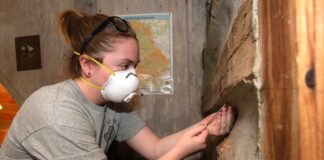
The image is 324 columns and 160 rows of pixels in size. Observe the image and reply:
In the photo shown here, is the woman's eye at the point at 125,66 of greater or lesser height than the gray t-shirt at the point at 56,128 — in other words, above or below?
above

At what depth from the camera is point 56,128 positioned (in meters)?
1.06

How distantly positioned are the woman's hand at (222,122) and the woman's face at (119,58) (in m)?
0.35

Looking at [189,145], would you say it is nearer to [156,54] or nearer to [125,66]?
[125,66]

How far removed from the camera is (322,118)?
1.50 ft

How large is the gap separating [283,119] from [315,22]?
148mm

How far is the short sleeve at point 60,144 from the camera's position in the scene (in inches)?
41.9

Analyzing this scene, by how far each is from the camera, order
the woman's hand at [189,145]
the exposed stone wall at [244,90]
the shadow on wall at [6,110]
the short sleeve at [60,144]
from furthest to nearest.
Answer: the shadow on wall at [6,110]
the woman's hand at [189,145]
the short sleeve at [60,144]
the exposed stone wall at [244,90]

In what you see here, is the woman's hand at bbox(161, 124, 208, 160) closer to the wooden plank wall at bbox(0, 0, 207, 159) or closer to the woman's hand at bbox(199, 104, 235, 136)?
the woman's hand at bbox(199, 104, 235, 136)

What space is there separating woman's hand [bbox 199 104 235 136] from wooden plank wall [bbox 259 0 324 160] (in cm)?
54

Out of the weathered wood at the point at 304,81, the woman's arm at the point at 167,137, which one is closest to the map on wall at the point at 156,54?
the woman's arm at the point at 167,137

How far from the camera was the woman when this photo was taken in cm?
108

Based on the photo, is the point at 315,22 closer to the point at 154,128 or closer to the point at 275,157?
the point at 275,157

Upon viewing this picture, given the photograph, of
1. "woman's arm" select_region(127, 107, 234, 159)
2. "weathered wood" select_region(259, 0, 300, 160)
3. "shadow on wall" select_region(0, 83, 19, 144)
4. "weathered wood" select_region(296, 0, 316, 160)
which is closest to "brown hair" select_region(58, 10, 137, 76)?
"woman's arm" select_region(127, 107, 234, 159)

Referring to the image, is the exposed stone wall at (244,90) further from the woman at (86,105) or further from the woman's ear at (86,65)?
the woman's ear at (86,65)
